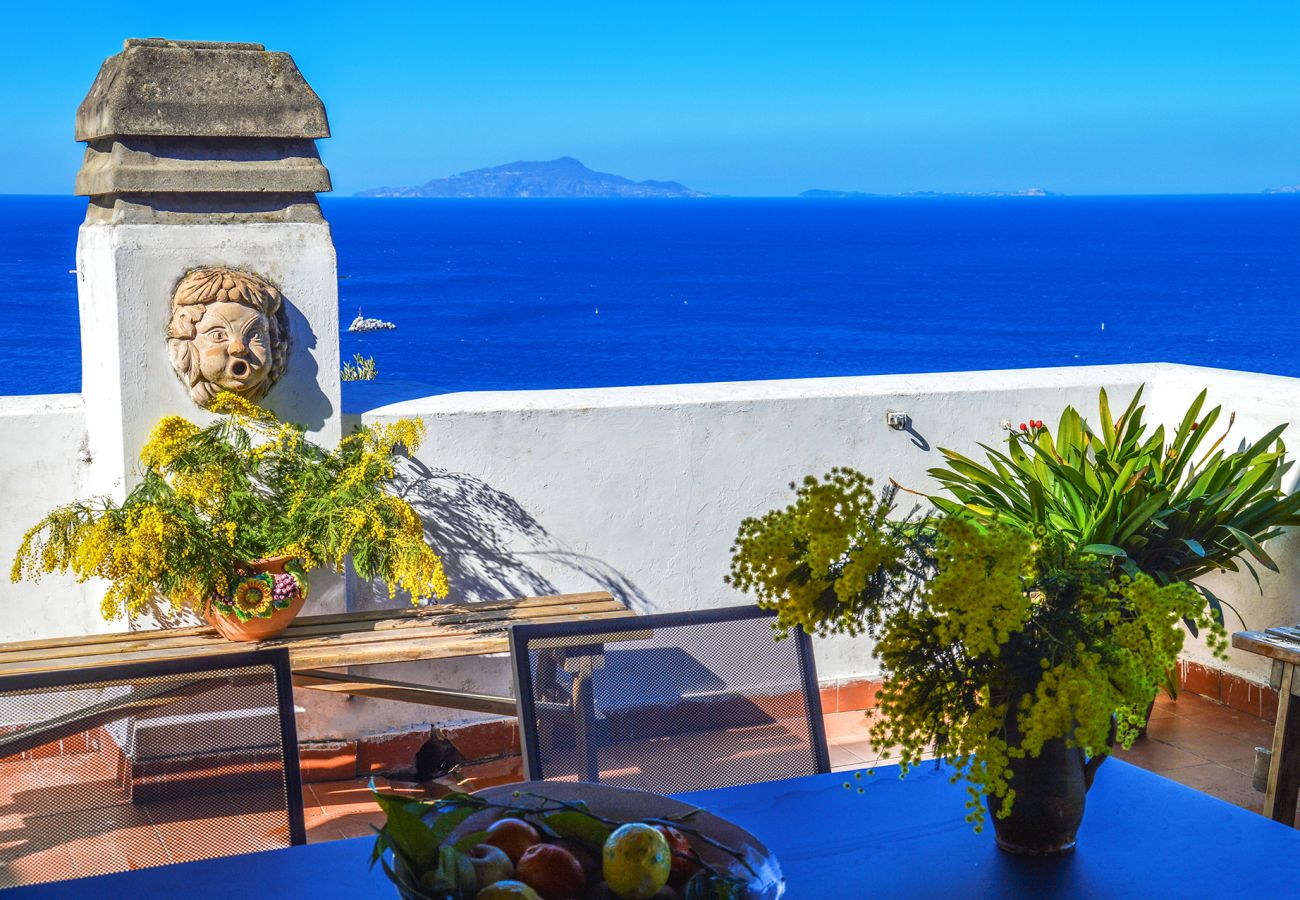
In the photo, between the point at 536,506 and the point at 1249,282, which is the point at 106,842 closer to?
the point at 536,506

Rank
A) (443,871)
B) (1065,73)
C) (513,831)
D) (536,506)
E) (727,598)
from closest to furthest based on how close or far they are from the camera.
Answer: (443,871) → (513,831) → (536,506) → (727,598) → (1065,73)

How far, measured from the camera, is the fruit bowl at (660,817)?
5.09 feet

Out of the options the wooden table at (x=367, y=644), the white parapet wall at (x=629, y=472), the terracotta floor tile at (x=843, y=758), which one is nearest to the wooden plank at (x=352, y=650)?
the wooden table at (x=367, y=644)

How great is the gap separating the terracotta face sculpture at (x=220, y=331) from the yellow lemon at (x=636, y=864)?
91.4 inches

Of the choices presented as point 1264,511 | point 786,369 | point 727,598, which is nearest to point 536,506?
point 727,598

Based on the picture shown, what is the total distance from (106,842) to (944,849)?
1118 millimetres

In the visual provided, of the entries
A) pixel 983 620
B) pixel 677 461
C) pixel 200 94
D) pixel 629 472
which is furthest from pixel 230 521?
pixel 983 620

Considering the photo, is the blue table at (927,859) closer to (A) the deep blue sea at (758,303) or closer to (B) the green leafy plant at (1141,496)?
(B) the green leafy plant at (1141,496)

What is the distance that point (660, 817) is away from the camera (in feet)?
5.61

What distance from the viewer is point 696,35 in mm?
81812

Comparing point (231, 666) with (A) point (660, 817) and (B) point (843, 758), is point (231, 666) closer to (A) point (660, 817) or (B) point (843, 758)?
(A) point (660, 817)

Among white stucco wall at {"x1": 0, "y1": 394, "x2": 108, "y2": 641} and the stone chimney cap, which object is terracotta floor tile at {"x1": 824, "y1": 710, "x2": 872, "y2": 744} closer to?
white stucco wall at {"x1": 0, "y1": 394, "x2": 108, "y2": 641}

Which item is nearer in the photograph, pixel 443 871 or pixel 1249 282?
pixel 443 871

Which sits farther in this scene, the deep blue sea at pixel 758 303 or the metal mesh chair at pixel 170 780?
the deep blue sea at pixel 758 303
